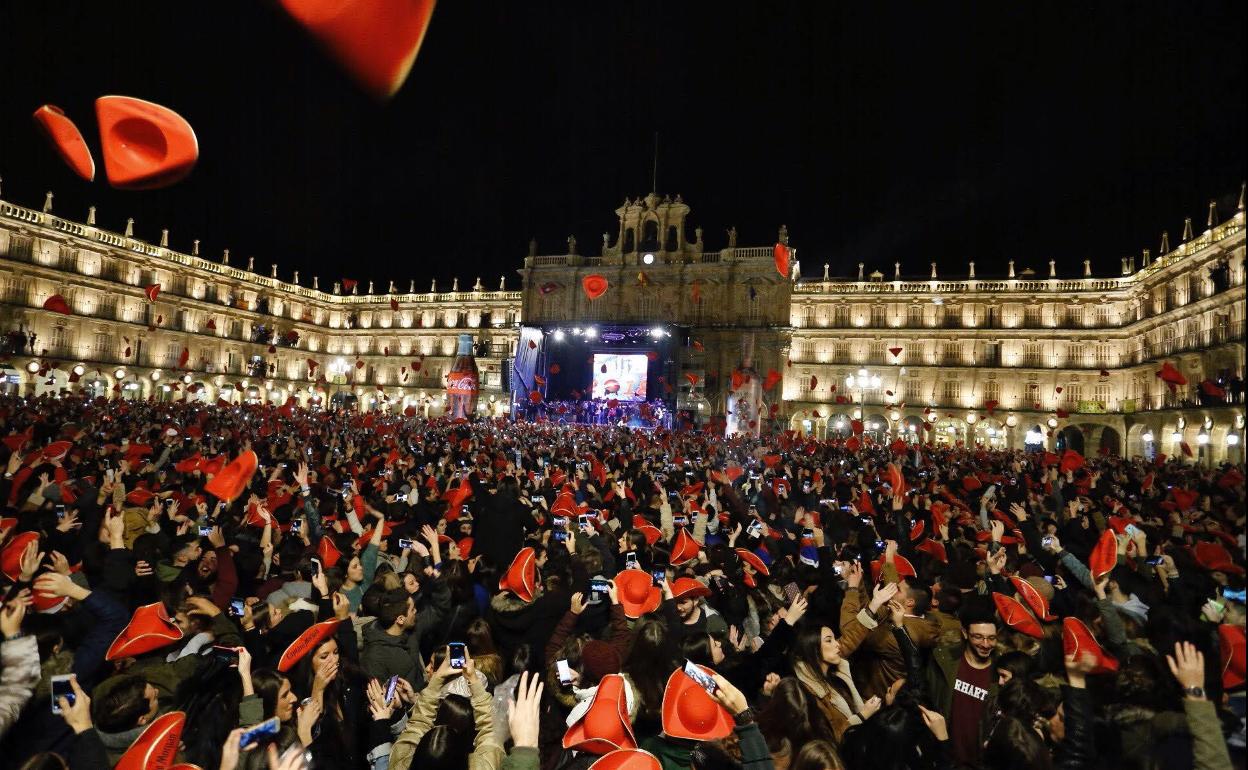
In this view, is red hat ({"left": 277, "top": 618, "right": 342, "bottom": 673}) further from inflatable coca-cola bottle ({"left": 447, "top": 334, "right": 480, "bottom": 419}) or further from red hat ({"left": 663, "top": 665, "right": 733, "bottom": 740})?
inflatable coca-cola bottle ({"left": 447, "top": 334, "right": 480, "bottom": 419})

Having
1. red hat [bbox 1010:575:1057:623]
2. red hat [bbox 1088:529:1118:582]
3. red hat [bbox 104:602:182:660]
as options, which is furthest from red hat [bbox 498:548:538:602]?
red hat [bbox 1088:529:1118:582]

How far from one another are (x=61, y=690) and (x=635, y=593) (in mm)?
3069

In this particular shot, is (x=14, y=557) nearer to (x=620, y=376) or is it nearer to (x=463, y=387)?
(x=463, y=387)

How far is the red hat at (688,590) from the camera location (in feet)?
Answer: 15.5

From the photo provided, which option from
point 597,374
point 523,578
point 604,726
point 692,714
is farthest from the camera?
point 597,374

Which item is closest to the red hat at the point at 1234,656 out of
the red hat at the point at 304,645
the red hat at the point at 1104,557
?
the red hat at the point at 1104,557

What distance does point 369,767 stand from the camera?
3482 mm

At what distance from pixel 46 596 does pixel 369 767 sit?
2174mm

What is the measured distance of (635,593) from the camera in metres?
4.64

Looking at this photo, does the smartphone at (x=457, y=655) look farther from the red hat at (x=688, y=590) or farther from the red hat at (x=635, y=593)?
the red hat at (x=688, y=590)

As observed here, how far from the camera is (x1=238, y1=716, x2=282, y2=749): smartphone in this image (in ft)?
7.99

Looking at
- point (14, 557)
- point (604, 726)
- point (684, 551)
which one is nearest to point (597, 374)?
point (684, 551)

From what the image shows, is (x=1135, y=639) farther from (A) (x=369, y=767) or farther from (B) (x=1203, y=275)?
(B) (x=1203, y=275)

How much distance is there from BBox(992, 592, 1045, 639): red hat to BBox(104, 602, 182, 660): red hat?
5096mm
